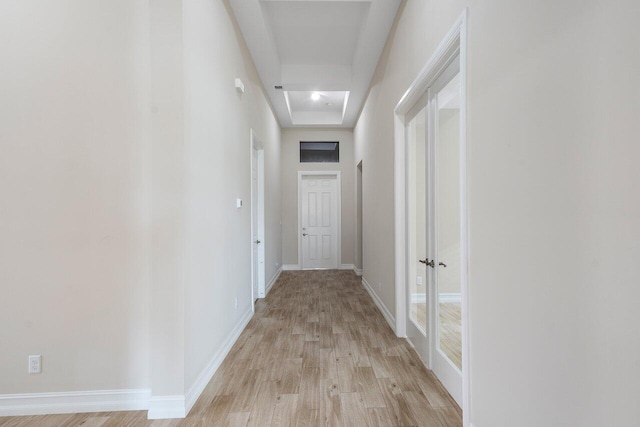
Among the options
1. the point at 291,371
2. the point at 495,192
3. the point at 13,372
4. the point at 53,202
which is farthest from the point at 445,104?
the point at 13,372

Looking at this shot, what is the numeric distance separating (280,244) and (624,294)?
5911 millimetres

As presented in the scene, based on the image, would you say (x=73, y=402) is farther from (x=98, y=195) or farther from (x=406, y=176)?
(x=406, y=176)

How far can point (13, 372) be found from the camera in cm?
184

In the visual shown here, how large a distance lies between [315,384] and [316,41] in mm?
3939

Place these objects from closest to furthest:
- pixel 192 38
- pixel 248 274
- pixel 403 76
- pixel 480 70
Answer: pixel 480 70 → pixel 192 38 → pixel 403 76 → pixel 248 274

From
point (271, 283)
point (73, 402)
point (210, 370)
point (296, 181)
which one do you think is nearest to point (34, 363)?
point (73, 402)

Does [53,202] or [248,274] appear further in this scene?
[248,274]

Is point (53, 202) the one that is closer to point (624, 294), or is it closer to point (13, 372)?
point (13, 372)

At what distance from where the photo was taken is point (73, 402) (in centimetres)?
187

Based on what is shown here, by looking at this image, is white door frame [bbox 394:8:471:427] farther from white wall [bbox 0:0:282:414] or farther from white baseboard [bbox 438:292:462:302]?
white wall [bbox 0:0:282:414]

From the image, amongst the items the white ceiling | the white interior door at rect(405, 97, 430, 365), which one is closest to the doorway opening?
the white ceiling

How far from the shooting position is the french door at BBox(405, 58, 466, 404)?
1942 millimetres

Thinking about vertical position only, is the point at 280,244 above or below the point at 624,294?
below

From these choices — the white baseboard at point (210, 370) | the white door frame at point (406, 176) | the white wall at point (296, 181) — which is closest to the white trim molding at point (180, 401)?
the white baseboard at point (210, 370)
